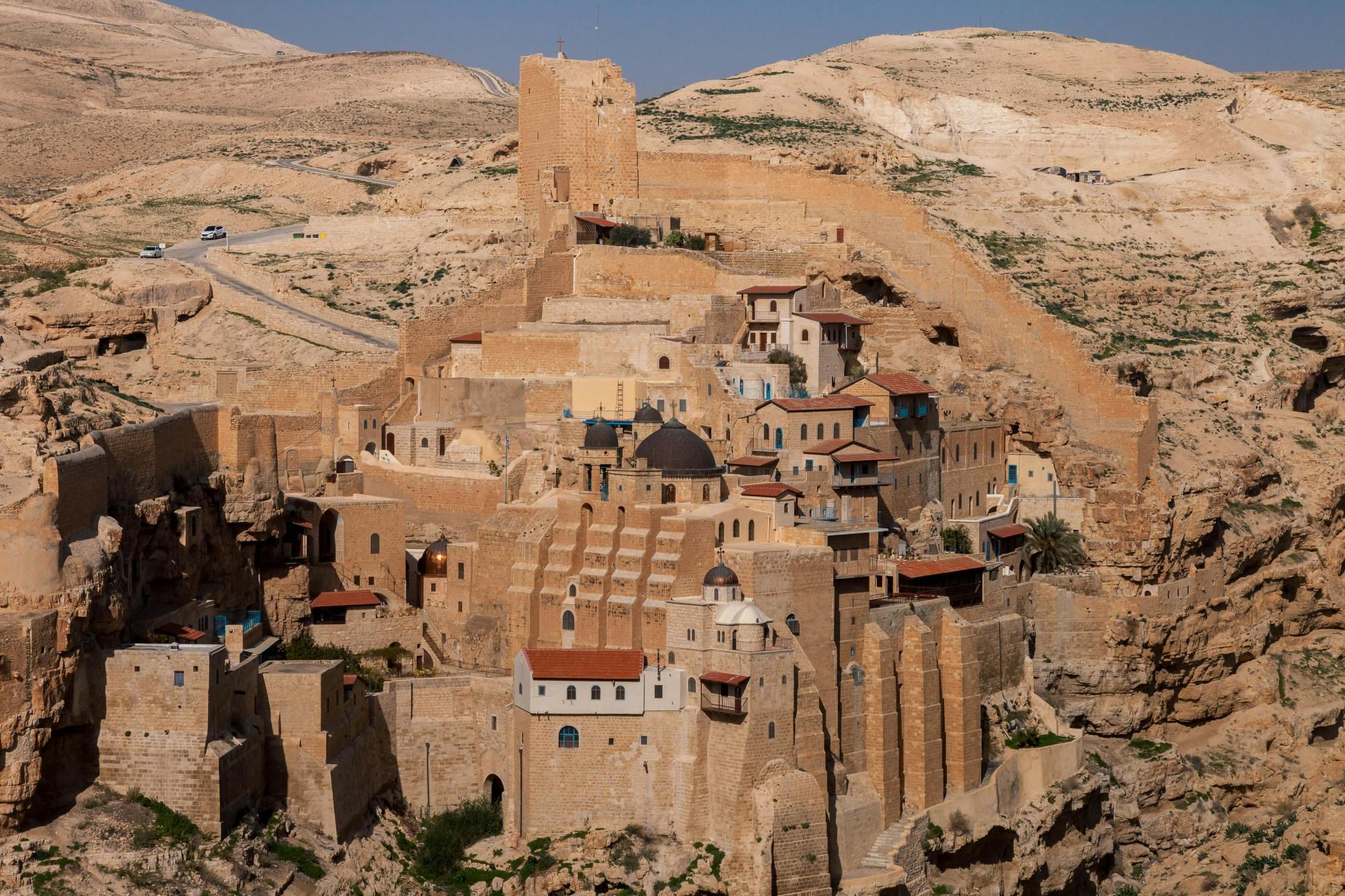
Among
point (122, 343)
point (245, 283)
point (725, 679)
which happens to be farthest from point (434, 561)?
point (245, 283)

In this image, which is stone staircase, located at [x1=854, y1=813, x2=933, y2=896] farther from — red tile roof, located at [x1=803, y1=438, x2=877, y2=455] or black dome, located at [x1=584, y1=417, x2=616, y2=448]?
black dome, located at [x1=584, y1=417, x2=616, y2=448]

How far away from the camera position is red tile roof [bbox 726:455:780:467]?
50531 millimetres

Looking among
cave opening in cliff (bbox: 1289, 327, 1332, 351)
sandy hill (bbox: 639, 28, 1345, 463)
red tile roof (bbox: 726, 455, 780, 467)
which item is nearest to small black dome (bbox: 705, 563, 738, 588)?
red tile roof (bbox: 726, 455, 780, 467)

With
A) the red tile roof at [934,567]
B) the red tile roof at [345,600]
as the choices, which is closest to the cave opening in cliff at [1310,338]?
the red tile roof at [934,567]

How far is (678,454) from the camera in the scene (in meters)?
48.9

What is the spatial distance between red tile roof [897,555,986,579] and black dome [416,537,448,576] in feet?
35.9

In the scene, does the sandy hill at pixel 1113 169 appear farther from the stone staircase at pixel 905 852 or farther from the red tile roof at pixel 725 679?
the red tile roof at pixel 725 679

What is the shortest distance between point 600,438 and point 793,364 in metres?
8.80

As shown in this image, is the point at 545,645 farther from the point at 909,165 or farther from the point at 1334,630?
the point at 909,165

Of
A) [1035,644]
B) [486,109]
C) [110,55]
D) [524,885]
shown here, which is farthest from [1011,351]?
[110,55]

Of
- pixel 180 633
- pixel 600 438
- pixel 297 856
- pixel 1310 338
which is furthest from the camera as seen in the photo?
pixel 1310 338

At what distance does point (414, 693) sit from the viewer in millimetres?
48281

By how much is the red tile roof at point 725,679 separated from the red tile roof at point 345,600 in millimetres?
10799

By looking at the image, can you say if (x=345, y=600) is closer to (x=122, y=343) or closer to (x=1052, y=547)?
(x=122, y=343)
